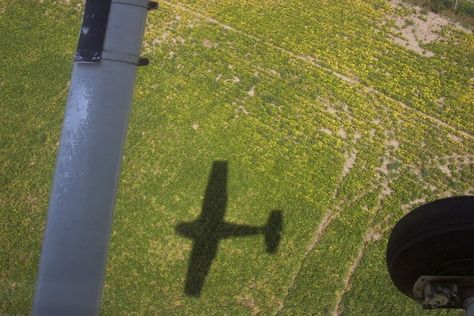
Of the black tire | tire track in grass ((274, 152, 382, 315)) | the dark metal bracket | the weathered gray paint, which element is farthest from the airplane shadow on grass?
the dark metal bracket

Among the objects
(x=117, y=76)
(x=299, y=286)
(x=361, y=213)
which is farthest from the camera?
(x=361, y=213)

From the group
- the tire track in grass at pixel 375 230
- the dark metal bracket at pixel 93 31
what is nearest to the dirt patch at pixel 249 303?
the tire track in grass at pixel 375 230

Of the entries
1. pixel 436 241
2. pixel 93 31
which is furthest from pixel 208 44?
pixel 93 31

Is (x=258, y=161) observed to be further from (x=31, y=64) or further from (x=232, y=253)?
(x=31, y=64)

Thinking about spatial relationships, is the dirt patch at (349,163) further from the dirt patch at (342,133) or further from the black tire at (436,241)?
the black tire at (436,241)

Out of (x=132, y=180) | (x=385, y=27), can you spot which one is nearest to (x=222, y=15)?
(x=385, y=27)
